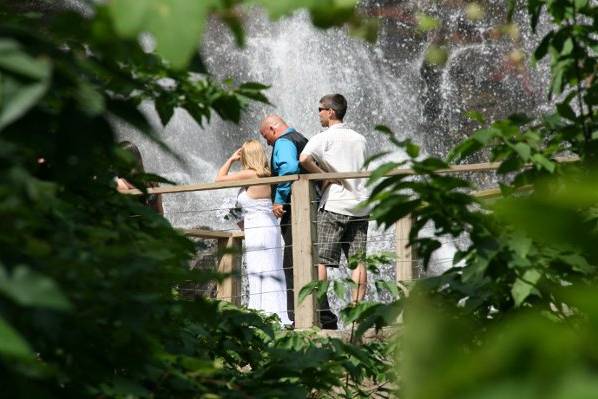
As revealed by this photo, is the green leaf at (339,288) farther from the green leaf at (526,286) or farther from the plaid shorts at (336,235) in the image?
the green leaf at (526,286)

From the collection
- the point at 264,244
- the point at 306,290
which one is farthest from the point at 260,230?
the point at 306,290

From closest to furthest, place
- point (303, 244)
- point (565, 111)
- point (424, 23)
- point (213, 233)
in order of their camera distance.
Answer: point (565, 111), point (303, 244), point (213, 233), point (424, 23)

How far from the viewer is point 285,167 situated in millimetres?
7762

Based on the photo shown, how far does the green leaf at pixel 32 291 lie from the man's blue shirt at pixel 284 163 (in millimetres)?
6804

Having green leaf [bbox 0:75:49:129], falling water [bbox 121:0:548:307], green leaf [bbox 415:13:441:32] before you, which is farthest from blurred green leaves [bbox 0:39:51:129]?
green leaf [bbox 415:13:441:32]

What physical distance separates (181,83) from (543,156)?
2.76 ft

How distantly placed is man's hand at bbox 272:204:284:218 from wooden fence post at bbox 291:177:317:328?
22 cm

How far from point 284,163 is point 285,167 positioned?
0.03 m

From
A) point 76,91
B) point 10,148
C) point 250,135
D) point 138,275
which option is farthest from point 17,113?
point 250,135

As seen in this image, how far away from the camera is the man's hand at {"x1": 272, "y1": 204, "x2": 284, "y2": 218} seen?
776 cm

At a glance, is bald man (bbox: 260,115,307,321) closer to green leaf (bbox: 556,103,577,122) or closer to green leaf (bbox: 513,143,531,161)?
green leaf (bbox: 556,103,577,122)

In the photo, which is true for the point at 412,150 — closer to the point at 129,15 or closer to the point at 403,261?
the point at 129,15

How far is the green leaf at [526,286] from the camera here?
2115mm

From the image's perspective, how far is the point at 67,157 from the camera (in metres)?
1.19
